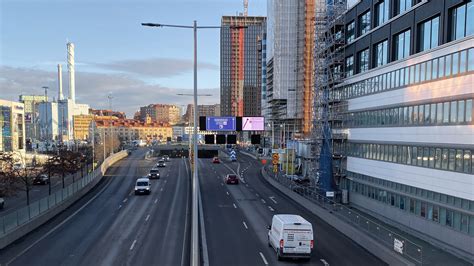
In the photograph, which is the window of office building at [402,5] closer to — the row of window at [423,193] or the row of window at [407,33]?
the row of window at [407,33]

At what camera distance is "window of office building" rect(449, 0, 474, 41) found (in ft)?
76.3

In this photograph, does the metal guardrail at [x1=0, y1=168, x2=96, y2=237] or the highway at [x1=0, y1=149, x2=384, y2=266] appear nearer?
the highway at [x1=0, y1=149, x2=384, y2=266]

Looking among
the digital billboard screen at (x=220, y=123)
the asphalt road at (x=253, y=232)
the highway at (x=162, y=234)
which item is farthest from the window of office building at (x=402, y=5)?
the highway at (x=162, y=234)

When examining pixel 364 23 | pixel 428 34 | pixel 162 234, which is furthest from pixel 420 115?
pixel 162 234

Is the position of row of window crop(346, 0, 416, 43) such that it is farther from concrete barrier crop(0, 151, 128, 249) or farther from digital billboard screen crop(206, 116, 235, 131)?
concrete barrier crop(0, 151, 128, 249)

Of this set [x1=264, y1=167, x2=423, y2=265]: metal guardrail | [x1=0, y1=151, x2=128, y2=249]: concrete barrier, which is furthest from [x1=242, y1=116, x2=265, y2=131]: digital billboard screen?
[x1=0, y1=151, x2=128, y2=249]: concrete barrier

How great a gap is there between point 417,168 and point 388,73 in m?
9.02

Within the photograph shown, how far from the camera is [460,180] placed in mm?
23312

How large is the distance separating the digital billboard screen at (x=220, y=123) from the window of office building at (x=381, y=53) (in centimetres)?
1504

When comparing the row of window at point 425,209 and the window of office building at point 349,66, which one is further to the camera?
the window of office building at point 349,66

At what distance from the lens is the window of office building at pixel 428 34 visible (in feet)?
88.8

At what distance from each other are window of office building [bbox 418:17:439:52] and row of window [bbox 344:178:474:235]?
36.7 feet

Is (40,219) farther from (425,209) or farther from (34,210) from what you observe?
(425,209)

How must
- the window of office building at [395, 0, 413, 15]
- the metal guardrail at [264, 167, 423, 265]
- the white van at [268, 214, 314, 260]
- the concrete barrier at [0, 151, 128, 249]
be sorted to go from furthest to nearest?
the window of office building at [395, 0, 413, 15]
the concrete barrier at [0, 151, 128, 249]
the white van at [268, 214, 314, 260]
the metal guardrail at [264, 167, 423, 265]
